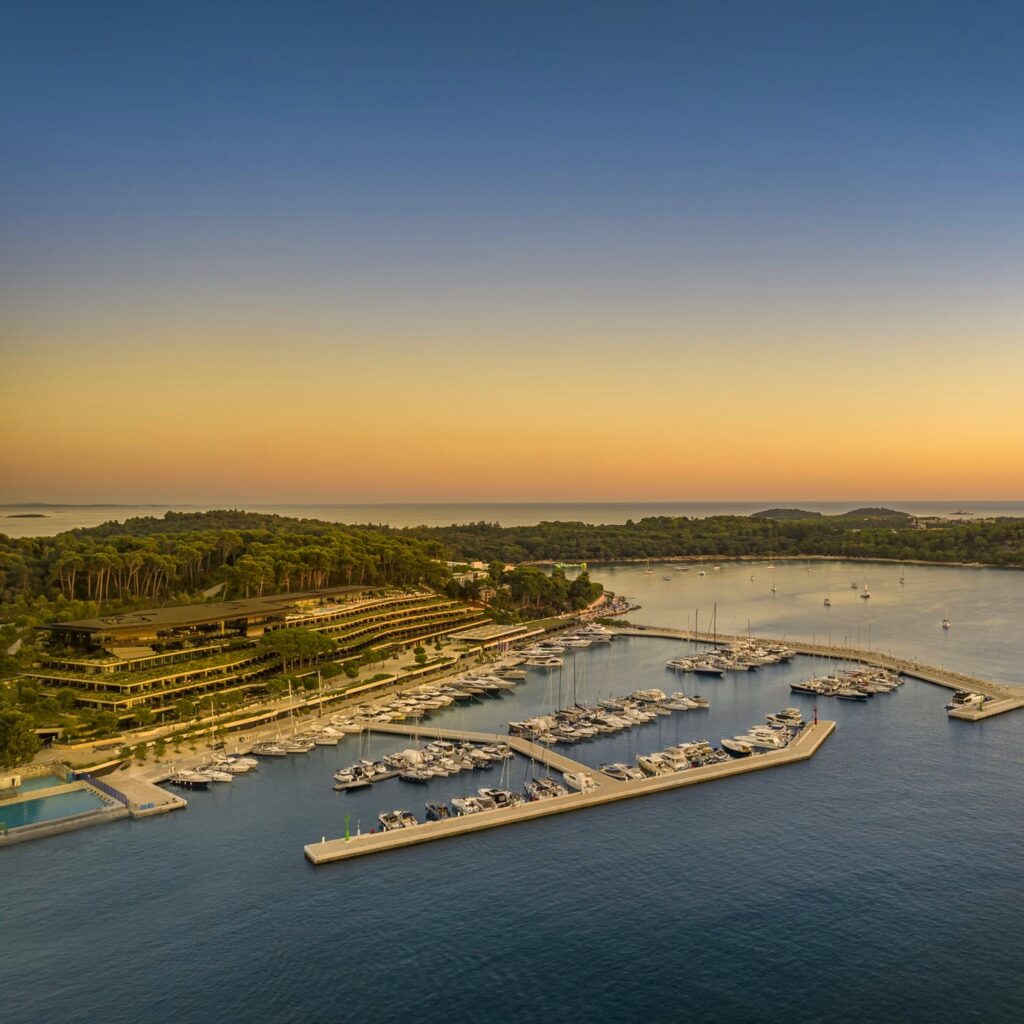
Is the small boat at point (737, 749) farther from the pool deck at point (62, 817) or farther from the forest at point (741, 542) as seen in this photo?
the forest at point (741, 542)

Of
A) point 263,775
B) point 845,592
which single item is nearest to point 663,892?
point 263,775

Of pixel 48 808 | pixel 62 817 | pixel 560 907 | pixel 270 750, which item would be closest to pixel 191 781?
pixel 270 750

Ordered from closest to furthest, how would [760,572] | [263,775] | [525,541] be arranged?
[263,775], [760,572], [525,541]

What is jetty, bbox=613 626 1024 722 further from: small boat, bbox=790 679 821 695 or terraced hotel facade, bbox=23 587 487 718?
terraced hotel facade, bbox=23 587 487 718

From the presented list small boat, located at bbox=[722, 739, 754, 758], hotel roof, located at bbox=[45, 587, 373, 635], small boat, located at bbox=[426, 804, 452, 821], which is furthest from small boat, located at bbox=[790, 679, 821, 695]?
hotel roof, located at bbox=[45, 587, 373, 635]

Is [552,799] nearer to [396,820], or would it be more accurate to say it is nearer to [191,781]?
[396,820]

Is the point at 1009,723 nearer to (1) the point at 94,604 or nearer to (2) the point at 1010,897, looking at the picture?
(2) the point at 1010,897

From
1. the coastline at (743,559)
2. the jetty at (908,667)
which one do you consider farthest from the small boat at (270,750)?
the coastline at (743,559)
